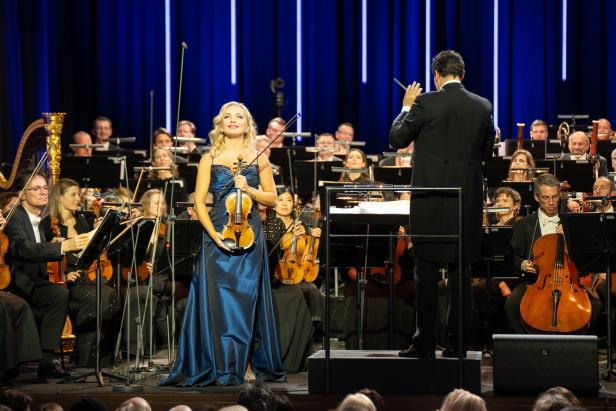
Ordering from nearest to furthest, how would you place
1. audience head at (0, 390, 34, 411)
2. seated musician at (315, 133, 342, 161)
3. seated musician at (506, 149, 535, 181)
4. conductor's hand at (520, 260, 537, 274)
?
audience head at (0, 390, 34, 411) < conductor's hand at (520, 260, 537, 274) < seated musician at (506, 149, 535, 181) < seated musician at (315, 133, 342, 161)

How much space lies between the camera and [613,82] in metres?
13.9

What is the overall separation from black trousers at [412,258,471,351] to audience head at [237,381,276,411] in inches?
54.7

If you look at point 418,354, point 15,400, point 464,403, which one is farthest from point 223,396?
point 464,403

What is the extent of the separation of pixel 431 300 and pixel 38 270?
2.73 metres

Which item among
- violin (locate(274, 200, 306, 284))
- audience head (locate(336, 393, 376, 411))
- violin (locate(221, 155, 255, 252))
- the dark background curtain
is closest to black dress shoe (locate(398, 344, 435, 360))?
violin (locate(221, 155, 255, 252))

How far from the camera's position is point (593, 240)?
19.1 feet

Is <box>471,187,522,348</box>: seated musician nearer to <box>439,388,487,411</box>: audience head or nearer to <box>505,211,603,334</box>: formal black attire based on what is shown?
<box>505,211,603,334</box>: formal black attire

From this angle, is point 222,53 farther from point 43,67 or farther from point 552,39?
point 552,39

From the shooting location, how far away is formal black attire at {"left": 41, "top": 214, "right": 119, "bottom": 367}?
261 inches

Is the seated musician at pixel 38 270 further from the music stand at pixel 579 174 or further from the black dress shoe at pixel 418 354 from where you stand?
the music stand at pixel 579 174

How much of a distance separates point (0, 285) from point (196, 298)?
124 cm

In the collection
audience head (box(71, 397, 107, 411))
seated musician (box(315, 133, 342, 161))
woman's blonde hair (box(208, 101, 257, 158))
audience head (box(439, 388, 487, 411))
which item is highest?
seated musician (box(315, 133, 342, 161))

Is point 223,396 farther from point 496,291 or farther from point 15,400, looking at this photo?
point 496,291

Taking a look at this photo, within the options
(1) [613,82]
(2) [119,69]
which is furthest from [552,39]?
(2) [119,69]
